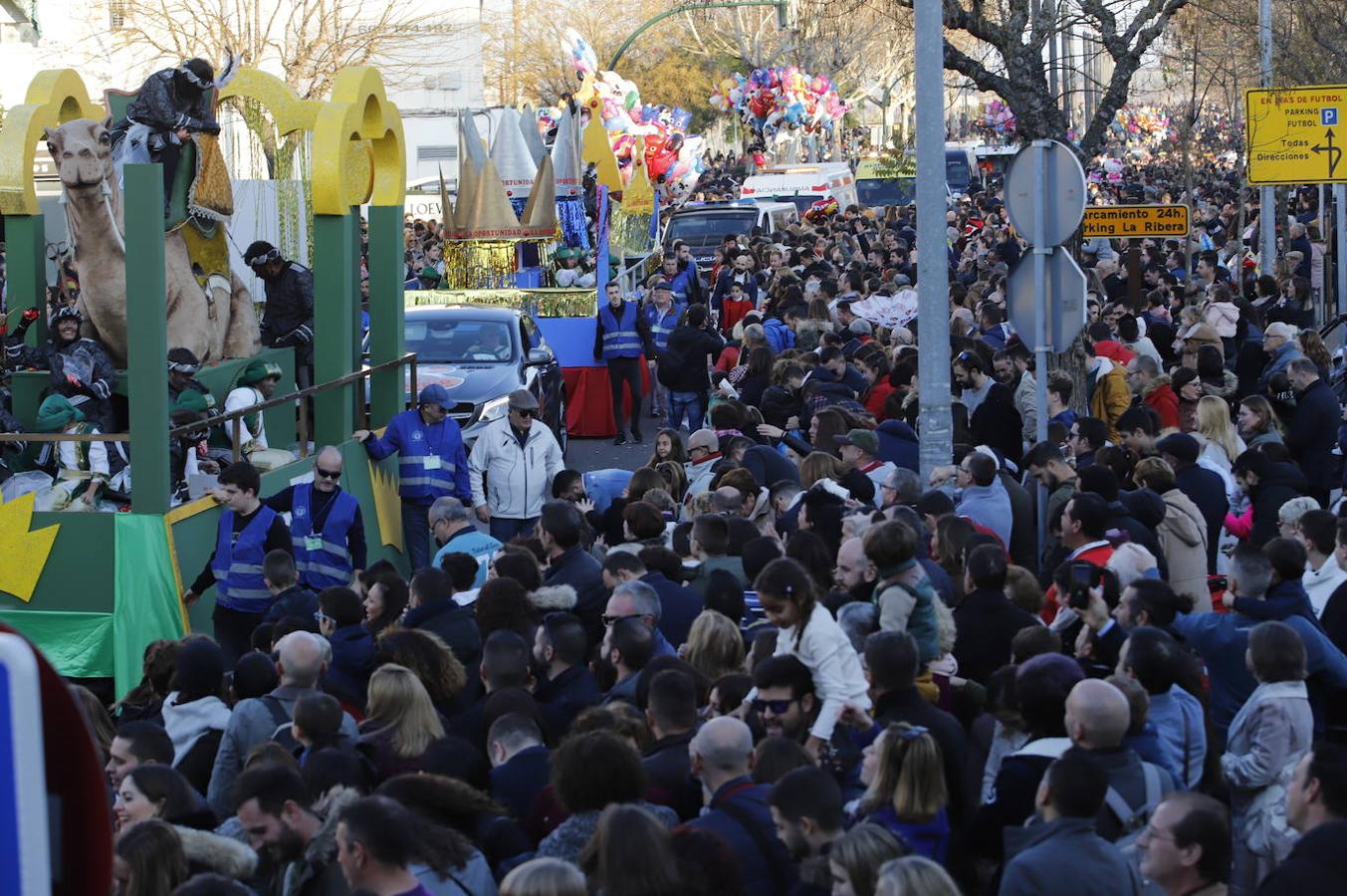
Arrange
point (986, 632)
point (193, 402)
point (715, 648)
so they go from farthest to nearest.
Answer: point (193, 402) → point (986, 632) → point (715, 648)

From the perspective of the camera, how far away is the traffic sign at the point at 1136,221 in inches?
648

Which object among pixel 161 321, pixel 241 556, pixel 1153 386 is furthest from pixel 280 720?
pixel 1153 386

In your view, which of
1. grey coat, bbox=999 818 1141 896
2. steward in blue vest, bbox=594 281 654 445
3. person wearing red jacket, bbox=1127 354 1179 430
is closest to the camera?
grey coat, bbox=999 818 1141 896

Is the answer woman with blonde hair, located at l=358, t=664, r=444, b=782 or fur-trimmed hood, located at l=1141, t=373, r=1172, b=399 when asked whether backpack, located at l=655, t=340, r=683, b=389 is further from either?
woman with blonde hair, located at l=358, t=664, r=444, b=782

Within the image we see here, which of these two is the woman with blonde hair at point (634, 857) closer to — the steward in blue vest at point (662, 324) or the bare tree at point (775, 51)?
the steward in blue vest at point (662, 324)

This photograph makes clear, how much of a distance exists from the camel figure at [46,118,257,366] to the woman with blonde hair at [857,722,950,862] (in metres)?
6.51

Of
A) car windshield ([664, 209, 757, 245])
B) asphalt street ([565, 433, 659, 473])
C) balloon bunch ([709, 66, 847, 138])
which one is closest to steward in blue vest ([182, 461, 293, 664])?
asphalt street ([565, 433, 659, 473])

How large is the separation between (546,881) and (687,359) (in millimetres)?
13088

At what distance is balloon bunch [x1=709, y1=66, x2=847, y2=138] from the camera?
4472 cm

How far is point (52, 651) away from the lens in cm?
976

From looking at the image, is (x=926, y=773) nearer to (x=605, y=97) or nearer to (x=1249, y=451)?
(x=1249, y=451)

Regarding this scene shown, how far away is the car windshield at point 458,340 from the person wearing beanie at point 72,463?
5.95 m

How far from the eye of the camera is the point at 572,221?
25.1m

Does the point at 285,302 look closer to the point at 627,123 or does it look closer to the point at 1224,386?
the point at 1224,386
